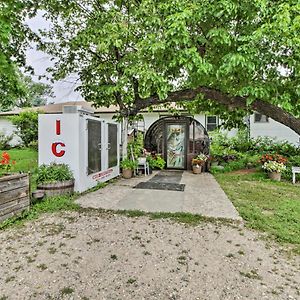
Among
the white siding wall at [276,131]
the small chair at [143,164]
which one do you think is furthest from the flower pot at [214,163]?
the white siding wall at [276,131]

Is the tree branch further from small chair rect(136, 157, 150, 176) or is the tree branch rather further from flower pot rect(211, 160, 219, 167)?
flower pot rect(211, 160, 219, 167)

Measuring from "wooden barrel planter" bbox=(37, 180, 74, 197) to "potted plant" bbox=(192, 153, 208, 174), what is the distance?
6035mm

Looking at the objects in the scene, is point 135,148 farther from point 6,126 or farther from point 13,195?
point 6,126

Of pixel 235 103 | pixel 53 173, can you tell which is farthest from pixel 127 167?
pixel 235 103

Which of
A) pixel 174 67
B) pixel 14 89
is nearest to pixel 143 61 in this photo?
pixel 174 67

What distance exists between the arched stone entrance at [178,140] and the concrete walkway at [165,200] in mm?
4496

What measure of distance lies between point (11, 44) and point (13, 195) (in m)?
5.49

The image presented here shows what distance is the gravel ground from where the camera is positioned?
8.45ft

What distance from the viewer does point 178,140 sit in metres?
12.2

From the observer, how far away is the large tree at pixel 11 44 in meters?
4.82

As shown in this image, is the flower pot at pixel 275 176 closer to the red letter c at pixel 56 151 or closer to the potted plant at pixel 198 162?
the potted plant at pixel 198 162

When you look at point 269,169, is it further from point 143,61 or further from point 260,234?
point 143,61

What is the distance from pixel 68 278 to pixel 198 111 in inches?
163

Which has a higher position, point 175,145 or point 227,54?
point 227,54
